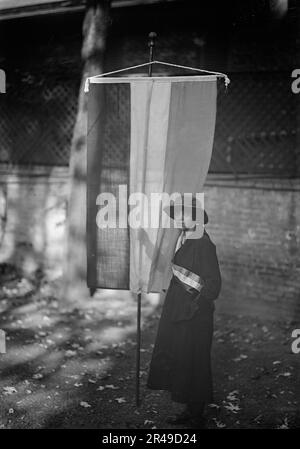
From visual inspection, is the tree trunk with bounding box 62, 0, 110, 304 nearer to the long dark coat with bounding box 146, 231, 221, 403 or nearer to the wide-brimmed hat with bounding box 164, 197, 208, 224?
the wide-brimmed hat with bounding box 164, 197, 208, 224

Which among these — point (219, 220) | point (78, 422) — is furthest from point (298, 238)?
point (78, 422)

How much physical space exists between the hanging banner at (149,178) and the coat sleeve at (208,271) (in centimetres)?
47

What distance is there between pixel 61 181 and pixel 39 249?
4.90 ft

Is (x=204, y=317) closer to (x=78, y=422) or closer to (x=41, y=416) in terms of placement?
(x=78, y=422)

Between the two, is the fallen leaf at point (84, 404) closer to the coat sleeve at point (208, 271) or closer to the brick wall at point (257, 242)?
the coat sleeve at point (208, 271)

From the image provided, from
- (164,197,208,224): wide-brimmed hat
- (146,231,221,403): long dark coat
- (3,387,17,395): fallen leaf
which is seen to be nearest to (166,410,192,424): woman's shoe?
(146,231,221,403): long dark coat

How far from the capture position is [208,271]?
452 cm

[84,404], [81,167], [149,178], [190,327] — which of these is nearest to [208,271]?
[190,327]

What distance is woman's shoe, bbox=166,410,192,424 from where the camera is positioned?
4.64 m

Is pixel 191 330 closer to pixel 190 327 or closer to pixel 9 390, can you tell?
pixel 190 327

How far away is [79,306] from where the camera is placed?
7980 mm

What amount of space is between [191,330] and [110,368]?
1.92 meters

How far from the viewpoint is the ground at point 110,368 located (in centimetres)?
479

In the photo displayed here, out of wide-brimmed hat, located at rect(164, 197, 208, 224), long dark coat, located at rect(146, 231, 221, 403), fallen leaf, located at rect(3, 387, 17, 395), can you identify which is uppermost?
wide-brimmed hat, located at rect(164, 197, 208, 224)
